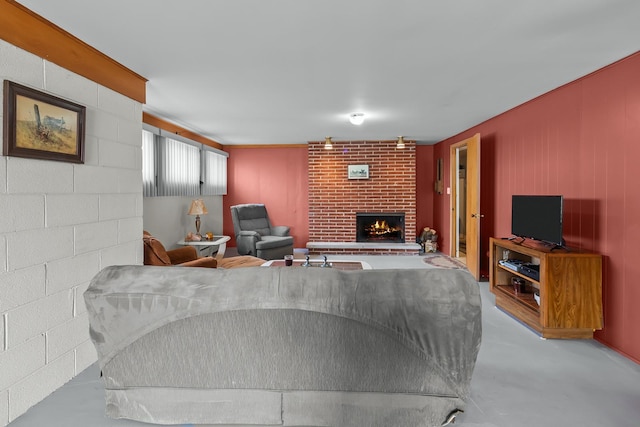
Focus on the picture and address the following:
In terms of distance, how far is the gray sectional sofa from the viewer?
1.70 m

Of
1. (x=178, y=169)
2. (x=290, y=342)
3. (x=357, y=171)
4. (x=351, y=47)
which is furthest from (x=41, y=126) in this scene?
(x=357, y=171)

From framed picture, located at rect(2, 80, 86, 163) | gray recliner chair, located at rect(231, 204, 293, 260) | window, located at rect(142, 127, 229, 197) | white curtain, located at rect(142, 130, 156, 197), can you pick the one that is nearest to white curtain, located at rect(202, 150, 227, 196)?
window, located at rect(142, 127, 229, 197)

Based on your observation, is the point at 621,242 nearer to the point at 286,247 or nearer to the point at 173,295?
the point at 173,295

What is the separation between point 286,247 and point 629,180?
457 cm

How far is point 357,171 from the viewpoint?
23.5 ft

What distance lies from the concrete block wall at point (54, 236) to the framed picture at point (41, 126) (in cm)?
7

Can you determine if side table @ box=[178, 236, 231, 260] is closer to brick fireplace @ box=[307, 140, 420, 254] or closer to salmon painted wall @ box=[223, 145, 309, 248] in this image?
salmon painted wall @ box=[223, 145, 309, 248]

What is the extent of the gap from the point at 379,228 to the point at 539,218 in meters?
4.05

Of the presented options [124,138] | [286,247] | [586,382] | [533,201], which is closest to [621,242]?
[533,201]

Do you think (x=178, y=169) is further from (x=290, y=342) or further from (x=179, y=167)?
(x=290, y=342)

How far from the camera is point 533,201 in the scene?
11.6 feet

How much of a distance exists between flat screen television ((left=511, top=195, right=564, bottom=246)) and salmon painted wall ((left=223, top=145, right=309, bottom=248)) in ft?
14.6

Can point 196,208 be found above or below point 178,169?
below

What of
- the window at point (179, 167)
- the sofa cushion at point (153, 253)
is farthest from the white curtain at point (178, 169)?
the sofa cushion at point (153, 253)
